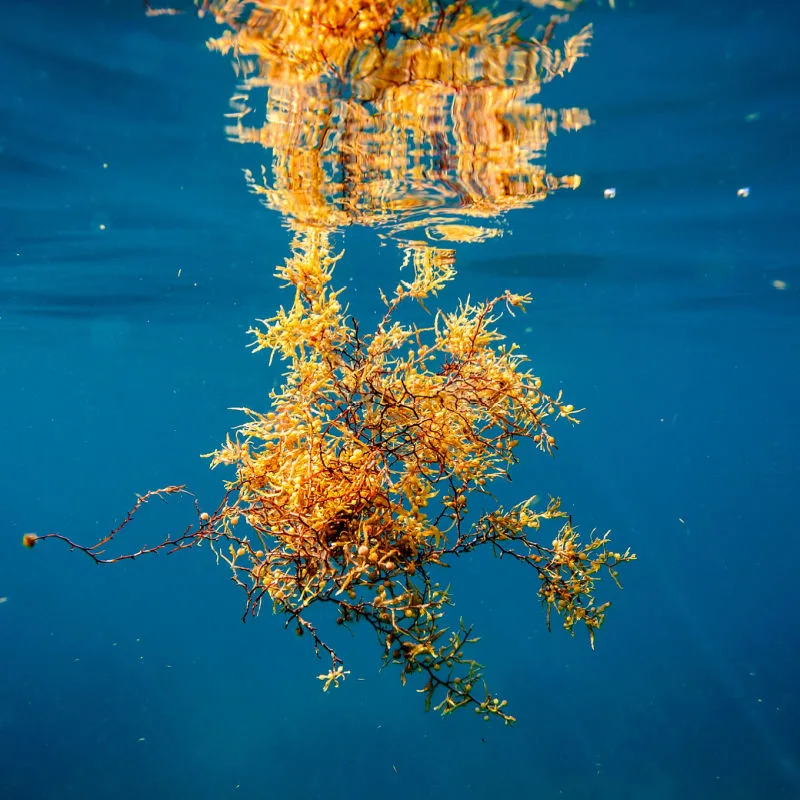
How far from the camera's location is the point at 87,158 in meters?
10.4

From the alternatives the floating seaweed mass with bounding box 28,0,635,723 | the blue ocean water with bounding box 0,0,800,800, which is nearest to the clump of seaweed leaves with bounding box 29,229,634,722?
the floating seaweed mass with bounding box 28,0,635,723

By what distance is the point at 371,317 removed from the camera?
28188mm

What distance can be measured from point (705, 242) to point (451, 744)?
20237mm

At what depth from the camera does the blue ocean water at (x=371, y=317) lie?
794 cm

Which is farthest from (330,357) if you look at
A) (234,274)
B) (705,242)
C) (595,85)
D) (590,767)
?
(590,767)

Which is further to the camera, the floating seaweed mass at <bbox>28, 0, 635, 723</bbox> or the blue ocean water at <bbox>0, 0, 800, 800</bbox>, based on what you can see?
the blue ocean water at <bbox>0, 0, 800, 800</bbox>

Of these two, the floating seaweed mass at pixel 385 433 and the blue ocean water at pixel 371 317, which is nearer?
the floating seaweed mass at pixel 385 433

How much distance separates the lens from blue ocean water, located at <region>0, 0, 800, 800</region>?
7938 mm

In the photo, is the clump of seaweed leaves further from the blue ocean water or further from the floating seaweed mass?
the blue ocean water

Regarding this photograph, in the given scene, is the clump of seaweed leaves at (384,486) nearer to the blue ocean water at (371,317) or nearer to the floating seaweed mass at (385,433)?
the floating seaweed mass at (385,433)

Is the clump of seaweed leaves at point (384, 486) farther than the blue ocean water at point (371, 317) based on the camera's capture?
No

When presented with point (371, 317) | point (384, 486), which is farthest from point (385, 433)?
point (371, 317)

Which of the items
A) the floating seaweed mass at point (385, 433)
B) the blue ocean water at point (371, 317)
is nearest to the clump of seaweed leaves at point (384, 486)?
the floating seaweed mass at point (385, 433)

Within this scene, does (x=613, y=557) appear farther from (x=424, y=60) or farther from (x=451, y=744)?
(x=451, y=744)
